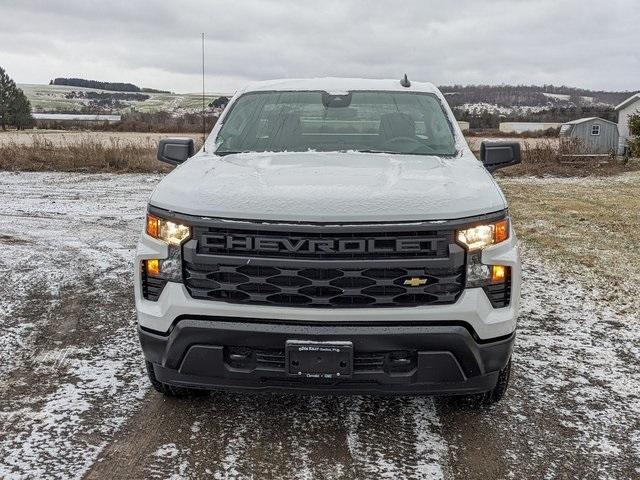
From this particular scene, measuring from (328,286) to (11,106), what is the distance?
394 feet

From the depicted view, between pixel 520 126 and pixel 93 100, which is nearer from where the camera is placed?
pixel 520 126

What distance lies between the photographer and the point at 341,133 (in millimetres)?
4297

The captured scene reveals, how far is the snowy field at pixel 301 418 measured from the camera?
9.39 feet

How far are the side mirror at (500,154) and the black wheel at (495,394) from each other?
150 centimetres

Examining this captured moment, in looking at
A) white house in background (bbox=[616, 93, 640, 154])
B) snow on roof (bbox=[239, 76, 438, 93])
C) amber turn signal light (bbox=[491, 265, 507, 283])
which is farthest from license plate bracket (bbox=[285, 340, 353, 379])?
white house in background (bbox=[616, 93, 640, 154])

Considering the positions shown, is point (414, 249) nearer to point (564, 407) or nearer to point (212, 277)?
point (212, 277)

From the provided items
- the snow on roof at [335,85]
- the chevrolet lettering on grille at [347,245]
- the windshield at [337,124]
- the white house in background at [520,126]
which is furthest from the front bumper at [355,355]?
the white house in background at [520,126]

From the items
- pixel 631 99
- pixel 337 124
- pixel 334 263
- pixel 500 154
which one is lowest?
pixel 334 263

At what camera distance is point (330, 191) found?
284cm

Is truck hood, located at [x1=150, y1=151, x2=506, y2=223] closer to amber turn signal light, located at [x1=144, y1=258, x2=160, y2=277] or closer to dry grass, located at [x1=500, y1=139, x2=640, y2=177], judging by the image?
amber turn signal light, located at [x1=144, y1=258, x2=160, y2=277]

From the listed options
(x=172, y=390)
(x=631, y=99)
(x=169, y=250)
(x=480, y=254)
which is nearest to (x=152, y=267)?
(x=169, y=250)

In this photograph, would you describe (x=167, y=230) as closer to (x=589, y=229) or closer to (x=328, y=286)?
(x=328, y=286)

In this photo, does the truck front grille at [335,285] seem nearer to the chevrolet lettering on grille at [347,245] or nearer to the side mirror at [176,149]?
the chevrolet lettering on grille at [347,245]

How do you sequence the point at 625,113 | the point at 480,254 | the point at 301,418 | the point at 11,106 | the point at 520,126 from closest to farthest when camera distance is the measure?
the point at 480,254
the point at 301,418
the point at 625,113
the point at 520,126
the point at 11,106
